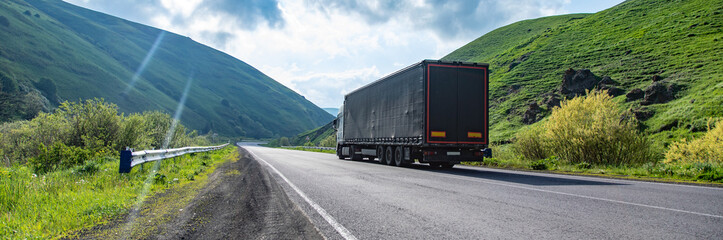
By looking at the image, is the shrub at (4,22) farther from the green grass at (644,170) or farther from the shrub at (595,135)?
the shrub at (595,135)

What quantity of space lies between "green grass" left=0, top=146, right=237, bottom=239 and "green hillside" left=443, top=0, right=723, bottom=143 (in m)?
36.3

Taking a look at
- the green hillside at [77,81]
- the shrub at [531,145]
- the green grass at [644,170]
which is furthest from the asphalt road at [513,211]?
the green hillside at [77,81]

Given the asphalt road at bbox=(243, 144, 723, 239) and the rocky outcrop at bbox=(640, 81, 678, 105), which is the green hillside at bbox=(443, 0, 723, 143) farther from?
the asphalt road at bbox=(243, 144, 723, 239)

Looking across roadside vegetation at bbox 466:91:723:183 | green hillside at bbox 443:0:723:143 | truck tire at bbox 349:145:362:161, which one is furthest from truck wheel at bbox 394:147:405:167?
green hillside at bbox 443:0:723:143

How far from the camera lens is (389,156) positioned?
17578mm

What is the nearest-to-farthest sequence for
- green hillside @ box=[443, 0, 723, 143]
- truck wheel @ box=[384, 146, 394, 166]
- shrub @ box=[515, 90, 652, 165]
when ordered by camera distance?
shrub @ box=[515, 90, 652, 165]
truck wheel @ box=[384, 146, 394, 166]
green hillside @ box=[443, 0, 723, 143]

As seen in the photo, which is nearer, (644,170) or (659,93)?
(644,170)

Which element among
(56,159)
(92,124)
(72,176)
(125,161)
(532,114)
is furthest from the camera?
(532,114)

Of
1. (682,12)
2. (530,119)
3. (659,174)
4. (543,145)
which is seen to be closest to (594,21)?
(682,12)

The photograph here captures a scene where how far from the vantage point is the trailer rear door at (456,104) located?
46.5ft

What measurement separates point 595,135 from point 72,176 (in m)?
16.7

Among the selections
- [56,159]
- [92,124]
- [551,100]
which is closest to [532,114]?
[551,100]

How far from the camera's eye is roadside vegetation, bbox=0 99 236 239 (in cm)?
457

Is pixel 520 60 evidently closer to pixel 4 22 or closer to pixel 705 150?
pixel 705 150
